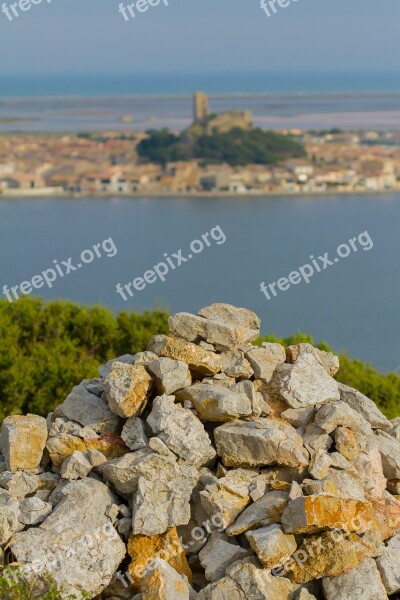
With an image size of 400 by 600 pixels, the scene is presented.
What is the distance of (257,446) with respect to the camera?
6141 millimetres

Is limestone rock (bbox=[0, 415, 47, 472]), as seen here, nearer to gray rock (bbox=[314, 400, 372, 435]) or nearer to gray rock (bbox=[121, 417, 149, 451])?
gray rock (bbox=[121, 417, 149, 451])

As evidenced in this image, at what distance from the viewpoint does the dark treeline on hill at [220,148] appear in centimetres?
5428

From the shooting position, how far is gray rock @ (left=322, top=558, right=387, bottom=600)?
5711mm

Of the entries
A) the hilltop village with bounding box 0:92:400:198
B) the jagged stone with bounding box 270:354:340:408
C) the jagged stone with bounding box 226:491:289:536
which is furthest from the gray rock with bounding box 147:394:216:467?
the hilltop village with bounding box 0:92:400:198

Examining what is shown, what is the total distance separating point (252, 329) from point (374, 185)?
46926mm

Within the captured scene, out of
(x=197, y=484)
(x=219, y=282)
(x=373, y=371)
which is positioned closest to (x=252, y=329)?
(x=197, y=484)

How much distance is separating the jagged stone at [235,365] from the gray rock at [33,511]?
5.10ft

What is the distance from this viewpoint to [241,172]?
51625 mm

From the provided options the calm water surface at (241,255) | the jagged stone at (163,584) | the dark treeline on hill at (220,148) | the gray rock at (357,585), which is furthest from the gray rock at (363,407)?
the dark treeline on hill at (220,148)

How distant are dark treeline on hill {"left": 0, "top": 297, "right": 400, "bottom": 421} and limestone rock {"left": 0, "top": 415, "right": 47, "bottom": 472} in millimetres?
4903

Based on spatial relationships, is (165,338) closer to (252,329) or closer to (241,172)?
(252,329)

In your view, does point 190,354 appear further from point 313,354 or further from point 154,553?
point 154,553

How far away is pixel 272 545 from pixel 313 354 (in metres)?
1.86

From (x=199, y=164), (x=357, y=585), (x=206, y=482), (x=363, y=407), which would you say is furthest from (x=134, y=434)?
(x=199, y=164)
